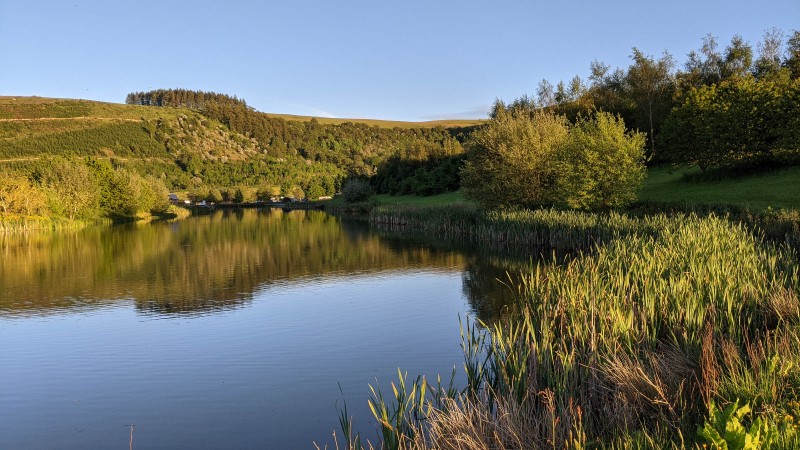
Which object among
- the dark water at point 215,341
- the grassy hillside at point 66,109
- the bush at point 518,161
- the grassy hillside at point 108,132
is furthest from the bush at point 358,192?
the grassy hillside at point 66,109

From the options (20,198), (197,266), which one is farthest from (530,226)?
(20,198)

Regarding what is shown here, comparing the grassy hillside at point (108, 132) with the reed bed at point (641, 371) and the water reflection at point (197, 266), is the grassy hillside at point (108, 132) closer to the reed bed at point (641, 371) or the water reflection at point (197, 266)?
the water reflection at point (197, 266)

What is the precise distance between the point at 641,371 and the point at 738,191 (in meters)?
34.3

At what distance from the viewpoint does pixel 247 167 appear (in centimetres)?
16075

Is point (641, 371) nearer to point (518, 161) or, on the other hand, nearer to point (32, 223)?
point (518, 161)

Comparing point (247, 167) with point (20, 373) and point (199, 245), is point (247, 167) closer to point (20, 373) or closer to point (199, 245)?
point (199, 245)

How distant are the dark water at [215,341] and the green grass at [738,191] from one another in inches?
558

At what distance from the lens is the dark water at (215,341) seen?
10.8 metres

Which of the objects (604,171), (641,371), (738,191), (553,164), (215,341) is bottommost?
A: (215,341)

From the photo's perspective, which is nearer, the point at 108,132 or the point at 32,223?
the point at 32,223

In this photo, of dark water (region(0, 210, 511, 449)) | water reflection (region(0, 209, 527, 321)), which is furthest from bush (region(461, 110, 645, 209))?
dark water (region(0, 210, 511, 449))

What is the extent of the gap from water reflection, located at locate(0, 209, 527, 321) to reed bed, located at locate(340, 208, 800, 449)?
25.1 feet

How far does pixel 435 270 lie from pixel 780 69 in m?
48.1

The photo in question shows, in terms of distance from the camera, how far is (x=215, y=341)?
656 inches
